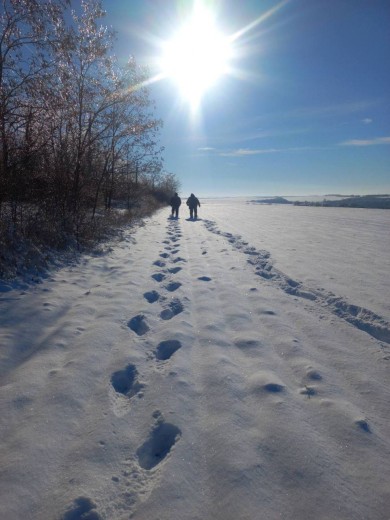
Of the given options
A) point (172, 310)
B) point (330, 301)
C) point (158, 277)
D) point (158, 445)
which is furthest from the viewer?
point (158, 277)

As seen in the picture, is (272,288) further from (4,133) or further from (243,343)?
(4,133)

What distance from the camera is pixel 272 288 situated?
5758 mm

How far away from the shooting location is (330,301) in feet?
16.3

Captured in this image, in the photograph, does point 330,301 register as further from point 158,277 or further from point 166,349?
point 158,277

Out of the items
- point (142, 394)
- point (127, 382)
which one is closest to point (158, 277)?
point (127, 382)

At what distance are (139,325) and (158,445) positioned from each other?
2038 millimetres

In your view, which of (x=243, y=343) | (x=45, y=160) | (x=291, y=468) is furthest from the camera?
(x=45, y=160)

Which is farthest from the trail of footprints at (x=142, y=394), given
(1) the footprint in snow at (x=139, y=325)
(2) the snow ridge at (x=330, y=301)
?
(2) the snow ridge at (x=330, y=301)

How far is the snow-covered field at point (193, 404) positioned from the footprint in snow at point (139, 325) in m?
0.03

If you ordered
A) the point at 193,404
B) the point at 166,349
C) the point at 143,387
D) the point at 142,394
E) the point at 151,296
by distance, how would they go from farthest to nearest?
1. the point at 151,296
2. the point at 166,349
3. the point at 143,387
4. the point at 142,394
5. the point at 193,404

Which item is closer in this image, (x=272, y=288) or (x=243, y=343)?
(x=243, y=343)

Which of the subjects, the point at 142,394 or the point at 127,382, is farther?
the point at 127,382

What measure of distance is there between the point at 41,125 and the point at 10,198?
1.99 metres

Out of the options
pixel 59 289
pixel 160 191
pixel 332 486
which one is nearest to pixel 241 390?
pixel 332 486
